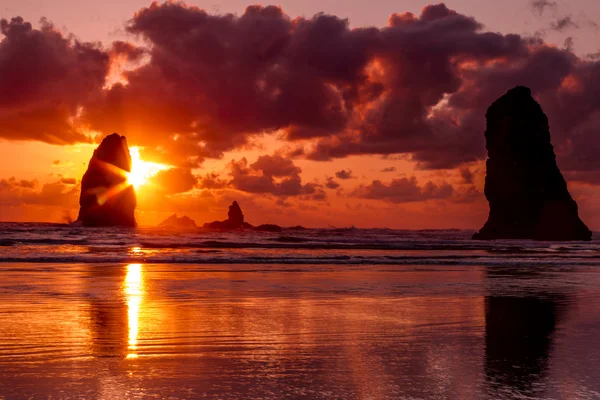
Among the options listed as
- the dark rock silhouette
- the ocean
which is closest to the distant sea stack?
the dark rock silhouette

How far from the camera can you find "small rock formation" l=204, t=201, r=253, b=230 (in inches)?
6166

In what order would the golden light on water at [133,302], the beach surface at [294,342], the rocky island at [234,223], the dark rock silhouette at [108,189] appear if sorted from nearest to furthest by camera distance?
the beach surface at [294,342], the golden light on water at [133,302], the dark rock silhouette at [108,189], the rocky island at [234,223]

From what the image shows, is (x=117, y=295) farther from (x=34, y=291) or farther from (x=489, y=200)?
(x=489, y=200)

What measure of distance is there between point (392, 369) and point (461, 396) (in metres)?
1.35

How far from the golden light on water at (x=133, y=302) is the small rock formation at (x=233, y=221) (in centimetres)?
13185

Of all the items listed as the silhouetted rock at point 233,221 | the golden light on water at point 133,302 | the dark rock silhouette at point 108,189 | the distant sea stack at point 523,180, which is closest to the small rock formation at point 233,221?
the silhouetted rock at point 233,221

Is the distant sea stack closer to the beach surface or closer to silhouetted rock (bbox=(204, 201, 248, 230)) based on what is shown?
silhouetted rock (bbox=(204, 201, 248, 230))

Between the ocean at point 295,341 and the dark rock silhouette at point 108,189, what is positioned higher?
the dark rock silhouette at point 108,189

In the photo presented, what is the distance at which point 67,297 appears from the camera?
1525cm

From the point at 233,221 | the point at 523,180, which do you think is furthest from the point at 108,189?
the point at 523,180

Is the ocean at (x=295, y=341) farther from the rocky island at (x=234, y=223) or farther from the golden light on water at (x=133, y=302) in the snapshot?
the rocky island at (x=234, y=223)

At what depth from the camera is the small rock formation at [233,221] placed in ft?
514

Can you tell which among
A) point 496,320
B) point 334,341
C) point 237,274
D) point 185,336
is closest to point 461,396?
point 334,341

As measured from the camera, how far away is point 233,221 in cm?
15725
